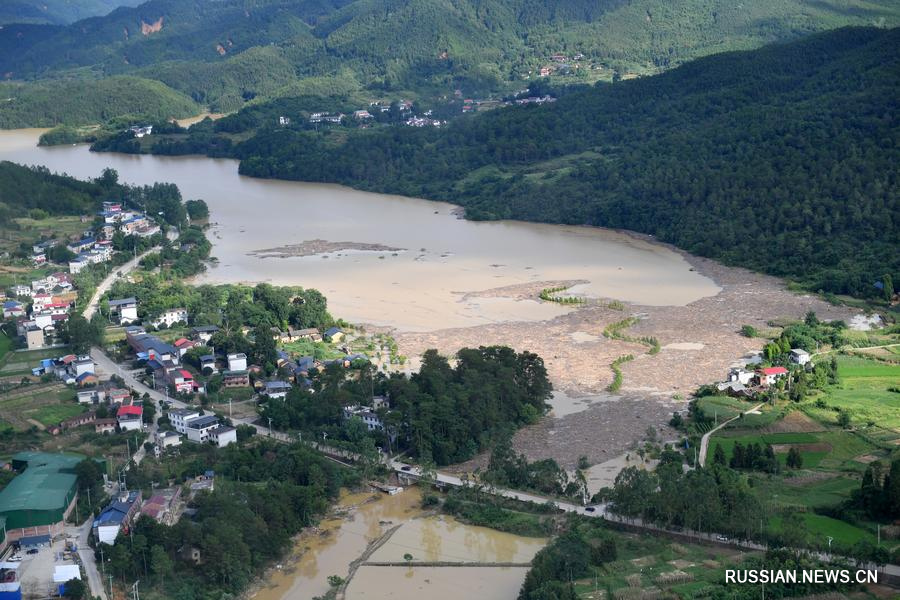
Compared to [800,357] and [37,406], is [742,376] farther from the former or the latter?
[37,406]

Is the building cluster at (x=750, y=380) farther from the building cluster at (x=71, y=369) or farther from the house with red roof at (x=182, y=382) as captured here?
the building cluster at (x=71, y=369)

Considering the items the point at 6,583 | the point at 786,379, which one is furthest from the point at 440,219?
the point at 6,583

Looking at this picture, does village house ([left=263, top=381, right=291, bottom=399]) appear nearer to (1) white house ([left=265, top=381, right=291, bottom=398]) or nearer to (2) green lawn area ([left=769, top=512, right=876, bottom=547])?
(1) white house ([left=265, top=381, right=291, bottom=398])

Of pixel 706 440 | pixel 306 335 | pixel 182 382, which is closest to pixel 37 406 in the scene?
pixel 182 382

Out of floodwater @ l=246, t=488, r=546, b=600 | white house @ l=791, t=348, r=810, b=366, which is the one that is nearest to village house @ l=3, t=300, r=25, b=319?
floodwater @ l=246, t=488, r=546, b=600

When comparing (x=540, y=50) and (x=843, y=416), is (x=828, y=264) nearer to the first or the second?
(x=843, y=416)

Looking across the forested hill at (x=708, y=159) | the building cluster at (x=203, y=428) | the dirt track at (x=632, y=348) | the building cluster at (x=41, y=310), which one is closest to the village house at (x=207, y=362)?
the building cluster at (x=203, y=428)
